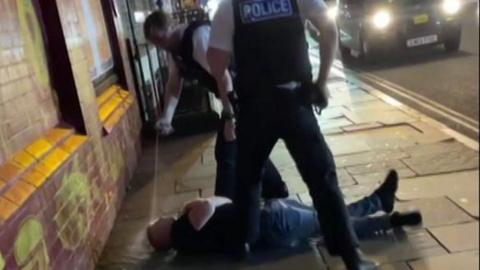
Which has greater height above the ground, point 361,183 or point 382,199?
point 382,199

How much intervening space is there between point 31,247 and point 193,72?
163 centimetres

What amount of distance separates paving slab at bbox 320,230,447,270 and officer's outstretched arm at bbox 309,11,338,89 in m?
1.08

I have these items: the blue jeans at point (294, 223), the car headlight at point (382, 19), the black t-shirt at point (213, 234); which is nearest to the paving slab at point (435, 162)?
the blue jeans at point (294, 223)

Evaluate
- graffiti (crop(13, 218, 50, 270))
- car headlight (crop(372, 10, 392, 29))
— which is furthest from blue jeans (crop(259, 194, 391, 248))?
car headlight (crop(372, 10, 392, 29))

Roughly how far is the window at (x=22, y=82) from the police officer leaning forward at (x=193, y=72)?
715mm

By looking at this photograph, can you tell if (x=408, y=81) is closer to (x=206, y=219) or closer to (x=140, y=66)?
(x=140, y=66)

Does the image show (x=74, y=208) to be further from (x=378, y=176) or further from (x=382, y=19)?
(x=382, y=19)

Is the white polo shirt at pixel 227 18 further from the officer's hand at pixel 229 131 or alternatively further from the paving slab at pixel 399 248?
the paving slab at pixel 399 248

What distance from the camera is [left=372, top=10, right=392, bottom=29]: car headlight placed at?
1134 centimetres

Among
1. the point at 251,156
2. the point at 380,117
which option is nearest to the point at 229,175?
the point at 251,156

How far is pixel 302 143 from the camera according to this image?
303 centimetres

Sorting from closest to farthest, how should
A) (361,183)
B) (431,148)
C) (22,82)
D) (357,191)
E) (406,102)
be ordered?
(22,82)
(357,191)
(361,183)
(431,148)
(406,102)

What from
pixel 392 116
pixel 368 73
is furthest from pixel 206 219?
pixel 368 73

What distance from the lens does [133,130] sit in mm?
6750
